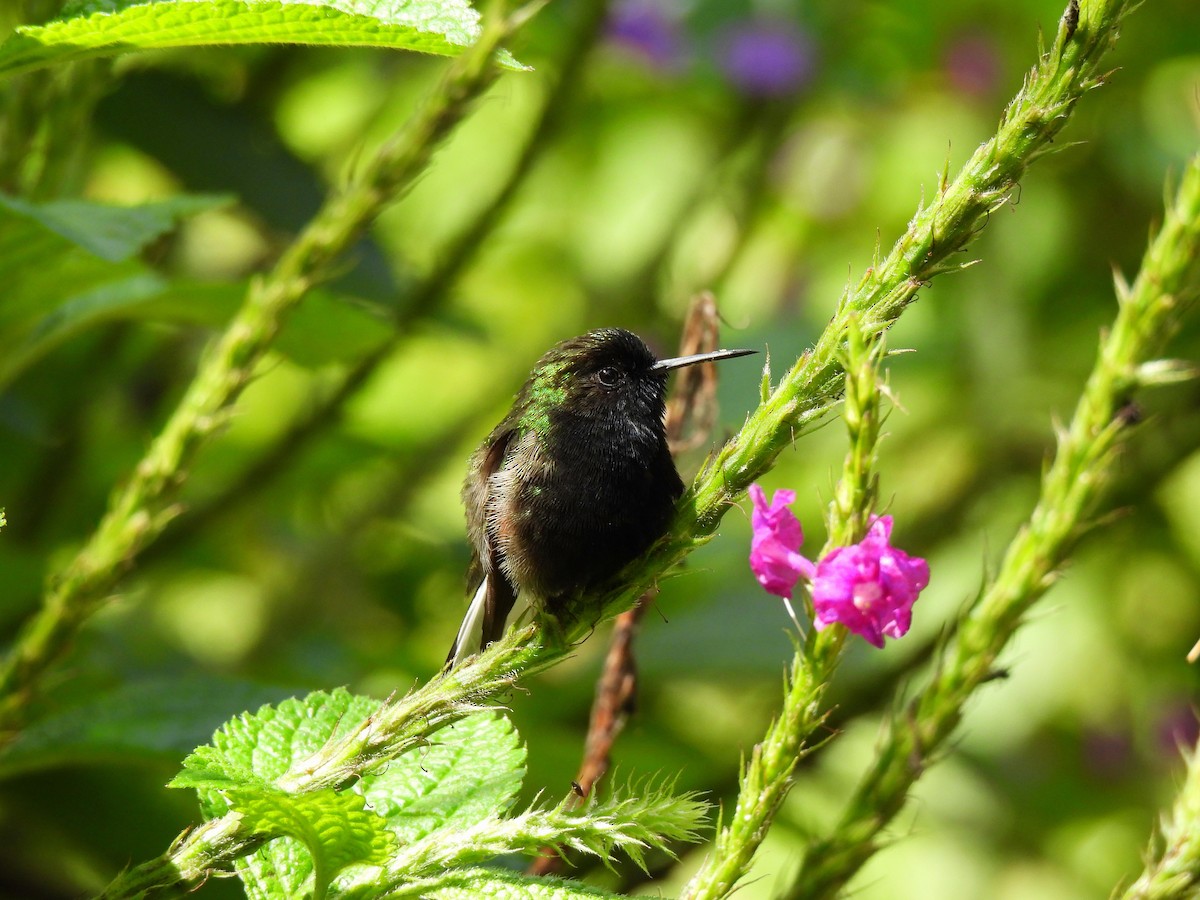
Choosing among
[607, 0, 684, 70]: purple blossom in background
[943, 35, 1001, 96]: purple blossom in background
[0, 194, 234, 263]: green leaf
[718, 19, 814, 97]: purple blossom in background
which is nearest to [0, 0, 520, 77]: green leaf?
[0, 194, 234, 263]: green leaf

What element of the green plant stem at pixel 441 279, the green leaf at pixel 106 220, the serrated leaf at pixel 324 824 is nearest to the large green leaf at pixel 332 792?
the serrated leaf at pixel 324 824

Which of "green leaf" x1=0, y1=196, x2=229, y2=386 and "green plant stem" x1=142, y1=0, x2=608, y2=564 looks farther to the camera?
"green plant stem" x1=142, y1=0, x2=608, y2=564

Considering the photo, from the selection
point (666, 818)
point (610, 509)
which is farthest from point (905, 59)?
point (666, 818)

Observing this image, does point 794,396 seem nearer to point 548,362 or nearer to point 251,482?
point 548,362

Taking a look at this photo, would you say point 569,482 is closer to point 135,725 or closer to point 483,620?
point 483,620

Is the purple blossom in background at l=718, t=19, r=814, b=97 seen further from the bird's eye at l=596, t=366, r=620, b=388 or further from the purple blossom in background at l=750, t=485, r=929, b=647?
the purple blossom in background at l=750, t=485, r=929, b=647

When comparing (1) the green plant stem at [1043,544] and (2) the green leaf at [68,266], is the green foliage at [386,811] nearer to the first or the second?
(1) the green plant stem at [1043,544]
